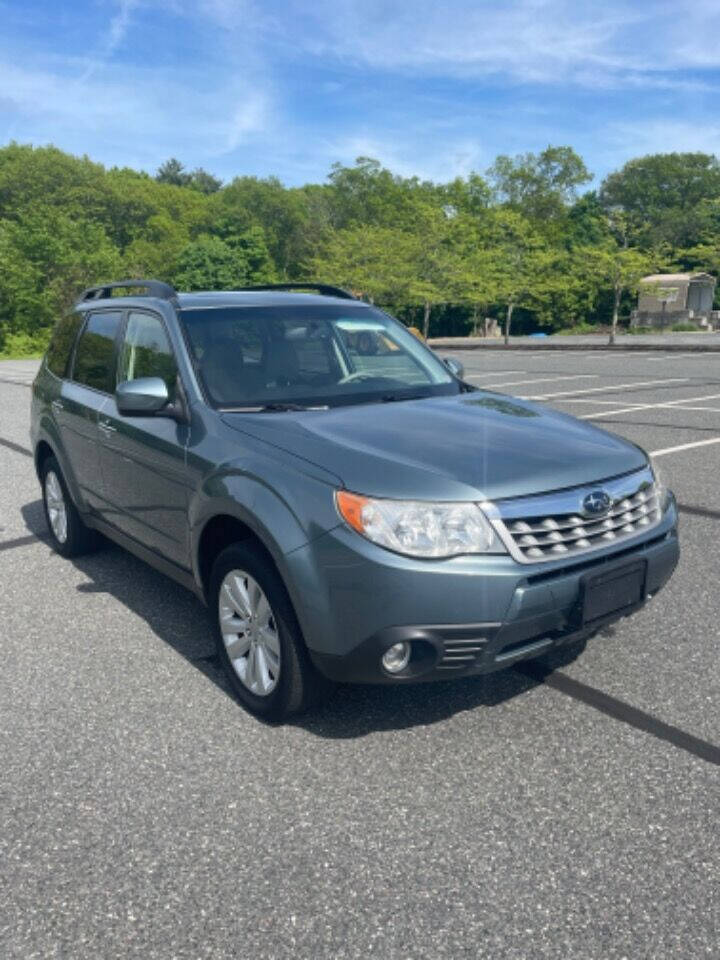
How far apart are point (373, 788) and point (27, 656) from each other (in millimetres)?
1983

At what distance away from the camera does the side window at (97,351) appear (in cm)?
459

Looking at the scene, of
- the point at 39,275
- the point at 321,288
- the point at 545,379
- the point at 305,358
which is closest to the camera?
the point at 305,358

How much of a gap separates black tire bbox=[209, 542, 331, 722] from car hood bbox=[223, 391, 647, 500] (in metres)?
0.45

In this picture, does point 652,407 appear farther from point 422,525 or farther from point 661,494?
point 422,525

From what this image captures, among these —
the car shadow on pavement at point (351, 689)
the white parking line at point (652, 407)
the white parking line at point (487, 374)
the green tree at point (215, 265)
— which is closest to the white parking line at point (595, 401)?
the white parking line at point (652, 407)

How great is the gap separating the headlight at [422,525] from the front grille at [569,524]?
8 centimetres

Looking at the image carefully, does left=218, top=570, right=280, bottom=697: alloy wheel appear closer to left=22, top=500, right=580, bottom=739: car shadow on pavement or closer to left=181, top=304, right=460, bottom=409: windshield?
left=22, top=500, right=580, bottom=739: car shadow on pavement

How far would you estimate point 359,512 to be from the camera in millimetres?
2744

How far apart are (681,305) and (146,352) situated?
2180 inches

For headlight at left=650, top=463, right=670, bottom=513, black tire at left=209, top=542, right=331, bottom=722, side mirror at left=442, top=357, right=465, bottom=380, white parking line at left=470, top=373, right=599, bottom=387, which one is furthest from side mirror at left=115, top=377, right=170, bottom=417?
white parking line at left=470, top=373, right=599, bottom=387

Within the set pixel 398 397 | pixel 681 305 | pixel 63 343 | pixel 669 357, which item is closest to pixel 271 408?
pixel 398 397

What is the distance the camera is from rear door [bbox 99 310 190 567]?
143 inches

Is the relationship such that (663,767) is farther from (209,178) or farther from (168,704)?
(209,178)

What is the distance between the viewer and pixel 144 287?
15.3 ft
